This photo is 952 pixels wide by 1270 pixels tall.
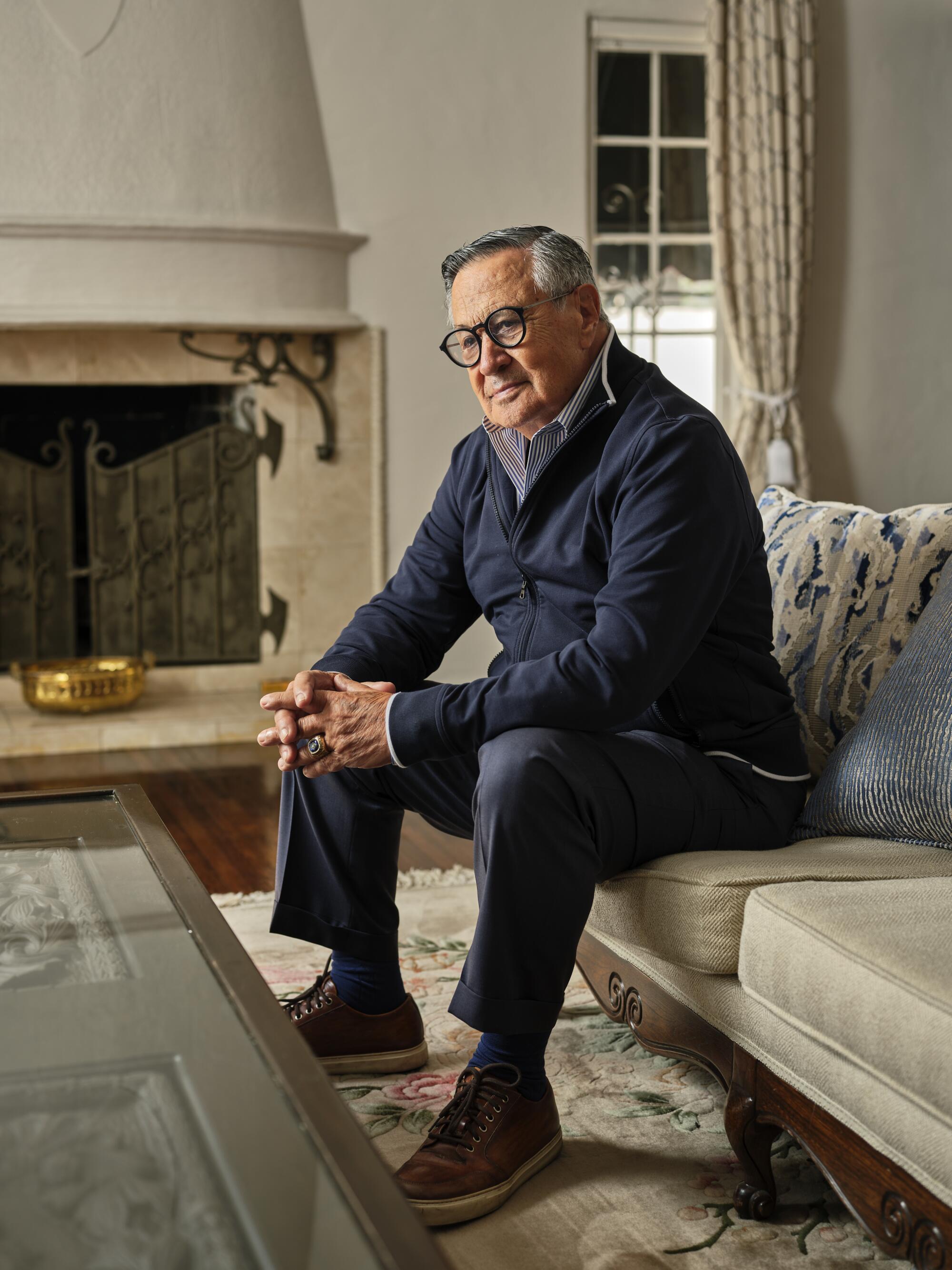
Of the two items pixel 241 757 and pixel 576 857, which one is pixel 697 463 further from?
pixel 241 757

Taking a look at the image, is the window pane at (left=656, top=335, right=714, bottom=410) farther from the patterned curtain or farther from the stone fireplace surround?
the stone fireplace surround

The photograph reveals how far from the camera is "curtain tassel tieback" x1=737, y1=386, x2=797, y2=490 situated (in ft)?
15.8

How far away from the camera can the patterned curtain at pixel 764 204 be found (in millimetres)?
4672

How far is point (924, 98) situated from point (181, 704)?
3.62 metres

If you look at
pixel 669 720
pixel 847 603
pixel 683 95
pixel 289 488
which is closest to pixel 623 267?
pixel 683 95

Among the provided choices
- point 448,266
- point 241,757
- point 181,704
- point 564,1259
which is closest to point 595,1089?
point 564,1259

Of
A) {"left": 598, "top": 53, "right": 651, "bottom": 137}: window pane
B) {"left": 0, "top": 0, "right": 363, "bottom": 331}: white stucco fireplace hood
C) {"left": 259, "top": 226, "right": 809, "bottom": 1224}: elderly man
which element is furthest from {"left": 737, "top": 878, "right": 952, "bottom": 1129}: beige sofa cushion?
{"left": 598, "top": 53, "right": 651, "bottom": 137}: window pane

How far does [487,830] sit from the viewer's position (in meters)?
1.48

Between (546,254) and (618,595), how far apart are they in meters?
0.50

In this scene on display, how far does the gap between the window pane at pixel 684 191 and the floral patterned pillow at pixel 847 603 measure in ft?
10.7

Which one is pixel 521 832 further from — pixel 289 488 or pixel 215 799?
pixel 289 488

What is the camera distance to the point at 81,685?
426cm

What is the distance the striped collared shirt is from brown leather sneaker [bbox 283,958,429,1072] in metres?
0.75

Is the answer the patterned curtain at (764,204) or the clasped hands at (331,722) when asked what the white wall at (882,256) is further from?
the clasped hands at (331,722)
